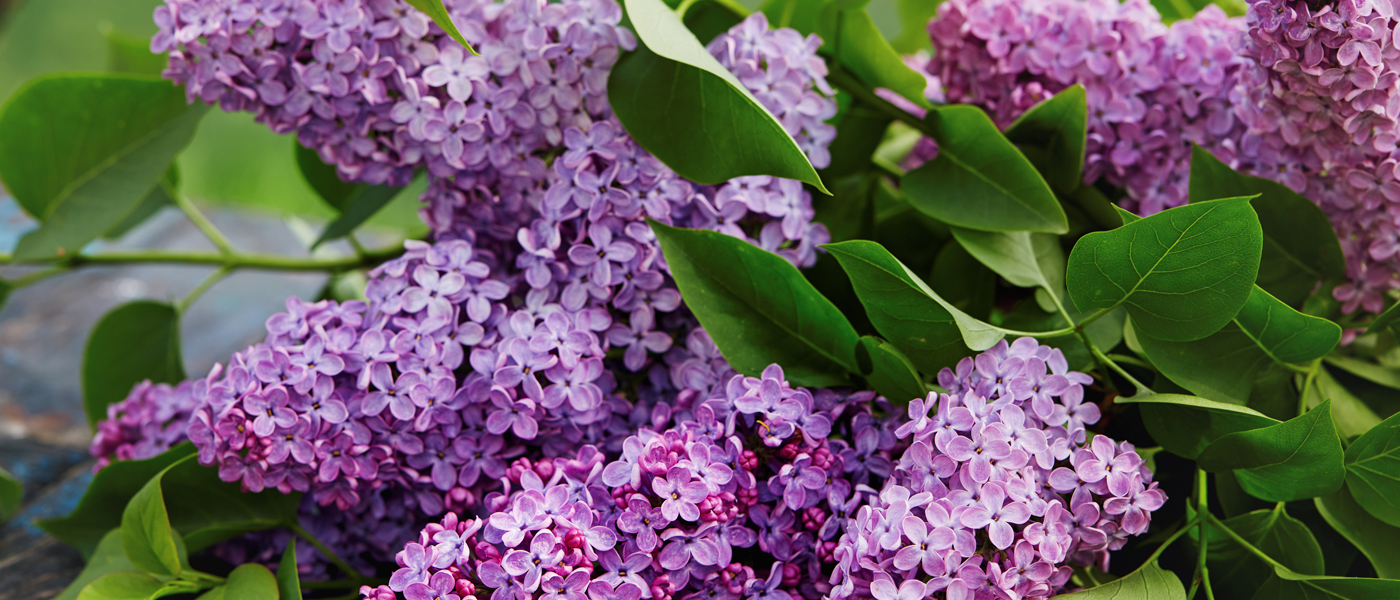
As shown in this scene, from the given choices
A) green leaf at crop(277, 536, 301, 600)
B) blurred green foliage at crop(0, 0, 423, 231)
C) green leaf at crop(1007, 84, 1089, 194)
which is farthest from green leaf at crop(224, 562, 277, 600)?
blurred green foliage at crop(0, 0, 423, 231)

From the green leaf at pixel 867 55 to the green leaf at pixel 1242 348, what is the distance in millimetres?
182

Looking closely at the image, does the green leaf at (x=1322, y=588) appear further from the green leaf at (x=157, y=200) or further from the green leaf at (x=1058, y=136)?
the green leaf at (x=157, y=200)

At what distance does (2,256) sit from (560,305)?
0.47 metres

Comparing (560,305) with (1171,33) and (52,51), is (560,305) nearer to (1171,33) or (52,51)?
(1171,33)

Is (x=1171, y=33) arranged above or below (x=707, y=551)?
above

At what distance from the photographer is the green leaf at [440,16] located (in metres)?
0.38

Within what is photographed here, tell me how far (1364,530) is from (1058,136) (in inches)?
9.2

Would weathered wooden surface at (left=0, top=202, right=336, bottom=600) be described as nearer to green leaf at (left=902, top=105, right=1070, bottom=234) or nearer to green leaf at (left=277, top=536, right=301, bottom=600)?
green leaf at (left=277, top=536, right=301, bottom=600)

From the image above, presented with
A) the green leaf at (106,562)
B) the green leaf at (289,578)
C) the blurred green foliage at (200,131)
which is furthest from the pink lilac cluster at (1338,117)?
the blurred green foliage at (200,131)

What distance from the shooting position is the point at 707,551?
0.38 m

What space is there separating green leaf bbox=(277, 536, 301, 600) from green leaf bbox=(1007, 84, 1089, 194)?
0.42m

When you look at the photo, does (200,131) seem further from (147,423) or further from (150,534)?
(150,534)

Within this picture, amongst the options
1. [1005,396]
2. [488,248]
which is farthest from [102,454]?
[1005,396]

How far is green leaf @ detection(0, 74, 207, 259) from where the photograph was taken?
0.58 m
